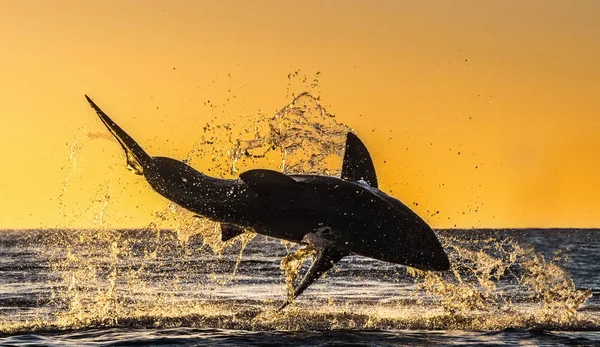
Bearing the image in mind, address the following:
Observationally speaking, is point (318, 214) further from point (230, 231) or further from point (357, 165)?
point (230, 231)

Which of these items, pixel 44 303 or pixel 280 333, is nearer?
pixel 280 333

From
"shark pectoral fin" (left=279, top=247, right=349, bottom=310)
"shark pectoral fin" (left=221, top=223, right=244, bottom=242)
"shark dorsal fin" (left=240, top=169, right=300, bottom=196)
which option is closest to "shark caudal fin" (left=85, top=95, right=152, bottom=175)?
"shark pectoral fin" (left=221, top=223, right=244, bottom=242)

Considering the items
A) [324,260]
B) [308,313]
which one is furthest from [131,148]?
[308,313]

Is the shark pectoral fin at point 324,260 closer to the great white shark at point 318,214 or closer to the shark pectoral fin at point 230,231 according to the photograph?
the great white shark at point 318,214

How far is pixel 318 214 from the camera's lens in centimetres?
1848

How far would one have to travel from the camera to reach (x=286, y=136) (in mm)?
22938

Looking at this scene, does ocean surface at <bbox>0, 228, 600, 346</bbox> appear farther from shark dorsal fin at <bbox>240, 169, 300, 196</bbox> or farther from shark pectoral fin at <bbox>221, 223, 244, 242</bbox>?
shark dorsal fin at <bbox>240, 169, 300, 196</bbox>

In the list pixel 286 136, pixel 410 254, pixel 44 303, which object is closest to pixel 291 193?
pixel 410 254

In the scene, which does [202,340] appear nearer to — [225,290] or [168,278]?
[225,290]

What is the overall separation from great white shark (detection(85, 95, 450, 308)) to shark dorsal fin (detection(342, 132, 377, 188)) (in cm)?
44

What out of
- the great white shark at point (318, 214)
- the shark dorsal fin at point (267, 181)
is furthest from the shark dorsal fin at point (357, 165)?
the shark dorsal fin at point (267, 181)

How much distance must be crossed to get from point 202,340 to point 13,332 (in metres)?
5.03

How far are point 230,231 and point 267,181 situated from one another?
1552mm

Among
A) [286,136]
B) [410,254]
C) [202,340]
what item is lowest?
[202,340]
